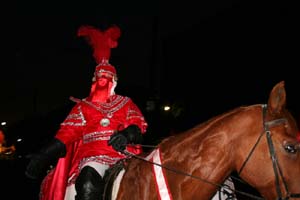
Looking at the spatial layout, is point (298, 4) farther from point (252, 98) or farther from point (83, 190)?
point (83, 190)

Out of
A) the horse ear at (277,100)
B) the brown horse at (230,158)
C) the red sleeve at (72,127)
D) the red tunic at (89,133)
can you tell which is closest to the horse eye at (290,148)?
the brown horse at (230,158)

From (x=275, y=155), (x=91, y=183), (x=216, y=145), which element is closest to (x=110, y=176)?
(x=91, y=183)

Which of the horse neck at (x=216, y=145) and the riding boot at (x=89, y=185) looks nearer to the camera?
the horse neck at (x=216, y=145)

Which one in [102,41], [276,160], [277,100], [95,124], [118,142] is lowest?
[276,160]

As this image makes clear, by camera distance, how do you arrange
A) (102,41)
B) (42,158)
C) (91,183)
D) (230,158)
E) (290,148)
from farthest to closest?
1. (102,41)
2. (42,158)
3. (91,183)
4. (230,158)
5. (290,148)

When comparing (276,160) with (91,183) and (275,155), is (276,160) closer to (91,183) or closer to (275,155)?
(275,155)

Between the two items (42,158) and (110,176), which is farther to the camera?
(42,158)

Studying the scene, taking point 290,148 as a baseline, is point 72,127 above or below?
above

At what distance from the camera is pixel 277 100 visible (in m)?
2.82

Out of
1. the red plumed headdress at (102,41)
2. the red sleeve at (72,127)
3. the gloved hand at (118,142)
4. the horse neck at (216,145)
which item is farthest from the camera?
the red plumed headdress at (102,41)

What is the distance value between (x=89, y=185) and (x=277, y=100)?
2.08 meters

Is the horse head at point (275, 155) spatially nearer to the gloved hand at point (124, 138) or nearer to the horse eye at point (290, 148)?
the horse eye at point (290, 148)

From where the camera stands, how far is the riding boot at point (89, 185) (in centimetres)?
379

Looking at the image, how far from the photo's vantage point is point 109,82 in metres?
4.85
